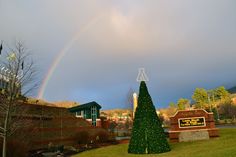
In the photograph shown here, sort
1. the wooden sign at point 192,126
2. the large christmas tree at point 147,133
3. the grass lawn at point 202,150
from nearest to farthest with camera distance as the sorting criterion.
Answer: the grass lawn at point 202,150 → the large christmas tree at point 147,133 → the wooden sign at point 192,126

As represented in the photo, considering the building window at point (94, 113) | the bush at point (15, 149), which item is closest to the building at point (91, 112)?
the building window at point (94, 113)

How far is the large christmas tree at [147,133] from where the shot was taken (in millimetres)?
16734

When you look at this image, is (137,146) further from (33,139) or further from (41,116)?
(41,116)

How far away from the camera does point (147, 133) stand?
16.9 meters

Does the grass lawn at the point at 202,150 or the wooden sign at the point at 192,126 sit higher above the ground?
the wooden sign at the point at 192,126

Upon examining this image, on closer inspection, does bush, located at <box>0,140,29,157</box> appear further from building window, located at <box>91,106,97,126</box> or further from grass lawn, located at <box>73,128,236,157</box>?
building window, located at <box>91,106,97,126</box>

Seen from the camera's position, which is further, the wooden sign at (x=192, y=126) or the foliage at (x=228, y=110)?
the foliage at (x=228, y=110)

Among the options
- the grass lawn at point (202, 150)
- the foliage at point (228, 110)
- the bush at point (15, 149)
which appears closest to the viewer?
the grass lawn at point (202, 150)

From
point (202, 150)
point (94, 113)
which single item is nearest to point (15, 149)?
point (202, 150)

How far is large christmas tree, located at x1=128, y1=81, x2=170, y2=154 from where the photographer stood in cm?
1673

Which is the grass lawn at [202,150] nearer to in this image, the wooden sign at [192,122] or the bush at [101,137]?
the wooden sign at [192,122]

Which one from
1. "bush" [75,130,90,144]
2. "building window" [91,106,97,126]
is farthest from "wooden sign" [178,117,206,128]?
"building window" [91,106,97,126]

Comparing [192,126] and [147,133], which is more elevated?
[192,126]

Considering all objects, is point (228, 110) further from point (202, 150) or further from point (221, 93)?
point (202, 150)
